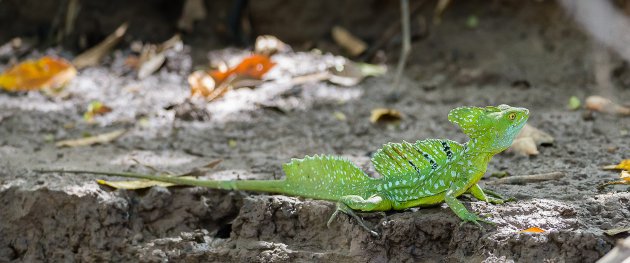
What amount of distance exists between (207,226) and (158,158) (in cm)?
103

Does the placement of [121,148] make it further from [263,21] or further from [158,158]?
[263,21]

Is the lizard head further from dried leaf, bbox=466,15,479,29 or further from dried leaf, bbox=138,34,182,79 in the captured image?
dried leaf, bbox=138,34,182,79

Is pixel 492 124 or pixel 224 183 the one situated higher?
pixel 492 124

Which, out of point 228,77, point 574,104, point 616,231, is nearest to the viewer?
point 616,231

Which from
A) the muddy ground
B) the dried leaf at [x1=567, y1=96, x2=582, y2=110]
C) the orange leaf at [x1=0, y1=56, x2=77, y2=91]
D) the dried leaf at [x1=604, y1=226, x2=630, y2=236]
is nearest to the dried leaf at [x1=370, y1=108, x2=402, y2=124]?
the muddy ground

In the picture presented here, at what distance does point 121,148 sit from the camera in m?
6.16

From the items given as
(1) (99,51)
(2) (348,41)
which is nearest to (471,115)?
(2) (348,41)

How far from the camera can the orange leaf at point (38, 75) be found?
767cm

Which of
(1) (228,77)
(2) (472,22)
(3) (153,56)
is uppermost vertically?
(2) (472,22)

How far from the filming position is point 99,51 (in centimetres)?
854

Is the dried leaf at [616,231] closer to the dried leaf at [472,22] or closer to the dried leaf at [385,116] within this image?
the dried leaf at [385,116]

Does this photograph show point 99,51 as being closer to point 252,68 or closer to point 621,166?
point 252,68

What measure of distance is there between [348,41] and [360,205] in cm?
421

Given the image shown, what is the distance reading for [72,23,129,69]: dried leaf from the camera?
8.38 m
